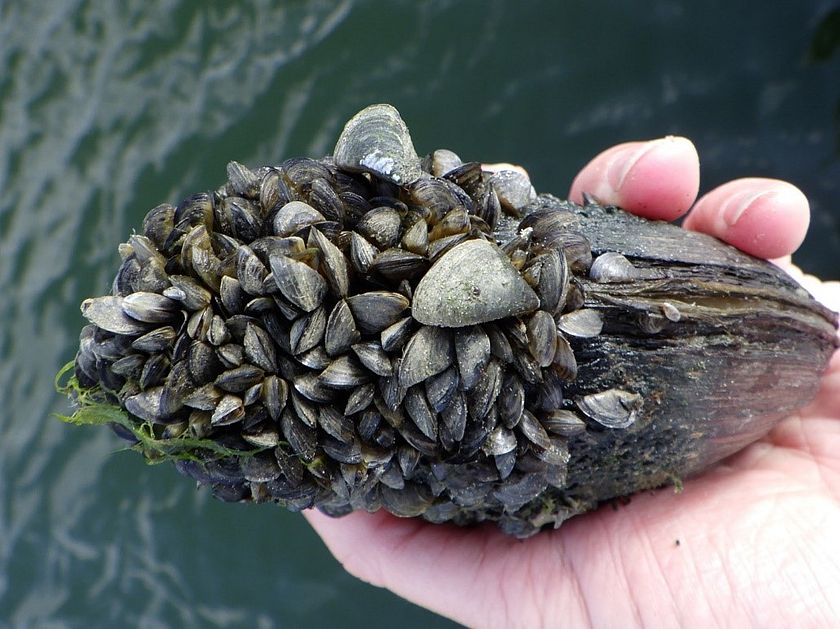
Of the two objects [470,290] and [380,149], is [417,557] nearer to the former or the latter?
[470,290]

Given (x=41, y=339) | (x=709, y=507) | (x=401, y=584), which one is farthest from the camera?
(x=41, y=339)

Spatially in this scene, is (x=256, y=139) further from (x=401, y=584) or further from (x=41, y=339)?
(x=401, y=584)

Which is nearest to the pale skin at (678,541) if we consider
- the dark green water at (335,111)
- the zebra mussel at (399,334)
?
the zebra mussel at (399,334)

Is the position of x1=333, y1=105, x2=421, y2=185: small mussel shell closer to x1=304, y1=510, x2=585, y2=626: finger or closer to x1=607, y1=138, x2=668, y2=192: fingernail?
x1=607, y1=138, x2=668, y2=192: fingernail

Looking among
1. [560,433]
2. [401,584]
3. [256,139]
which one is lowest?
[401,584]

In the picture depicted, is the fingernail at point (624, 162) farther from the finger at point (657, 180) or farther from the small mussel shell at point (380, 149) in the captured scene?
the small mussel shell at point (380, 149)

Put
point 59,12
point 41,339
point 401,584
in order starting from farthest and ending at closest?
point 59,12 → point 41,339 → point 401,584

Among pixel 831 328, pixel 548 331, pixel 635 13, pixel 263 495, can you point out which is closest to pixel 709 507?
pixel 831 328
